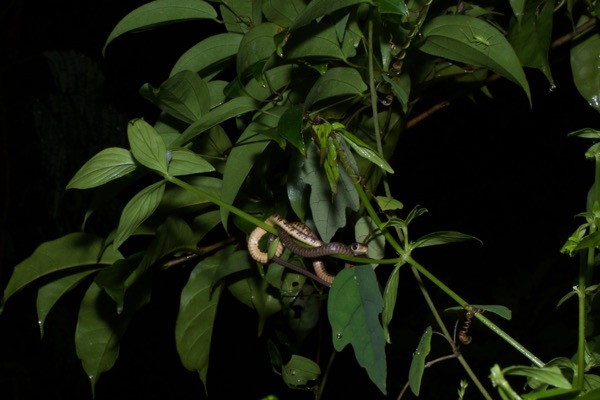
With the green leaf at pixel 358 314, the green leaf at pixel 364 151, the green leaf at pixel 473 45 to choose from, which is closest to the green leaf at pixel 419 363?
the green leaf at pixel 358 314

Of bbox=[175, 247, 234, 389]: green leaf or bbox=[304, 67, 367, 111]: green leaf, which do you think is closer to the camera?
bbox=[304, 67, 367, 111]: green leaf

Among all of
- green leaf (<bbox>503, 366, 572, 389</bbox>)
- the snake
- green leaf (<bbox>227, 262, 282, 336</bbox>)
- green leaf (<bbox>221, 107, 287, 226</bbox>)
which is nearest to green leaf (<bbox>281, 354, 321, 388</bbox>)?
green leaf (<bbox>227, 262, 282, 336</bbox>)

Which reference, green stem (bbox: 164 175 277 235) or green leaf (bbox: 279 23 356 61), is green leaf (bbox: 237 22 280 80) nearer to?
green leaf (bbox: 279 23 356 61)

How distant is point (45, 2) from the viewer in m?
2.48

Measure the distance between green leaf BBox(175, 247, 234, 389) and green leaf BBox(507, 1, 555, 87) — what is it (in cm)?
39

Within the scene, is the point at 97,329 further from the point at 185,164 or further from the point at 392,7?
the point at 392,7

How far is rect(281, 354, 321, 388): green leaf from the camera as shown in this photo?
846 millimetres

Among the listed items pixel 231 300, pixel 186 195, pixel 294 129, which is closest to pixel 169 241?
pixel 186 195

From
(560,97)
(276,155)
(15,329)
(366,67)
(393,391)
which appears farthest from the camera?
(15,329)

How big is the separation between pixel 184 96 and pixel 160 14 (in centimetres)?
9

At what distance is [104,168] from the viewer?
0.56 metres

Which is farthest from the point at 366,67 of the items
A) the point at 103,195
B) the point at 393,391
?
the point at 393,391

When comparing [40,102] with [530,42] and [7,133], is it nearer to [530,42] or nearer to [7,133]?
[7,133]

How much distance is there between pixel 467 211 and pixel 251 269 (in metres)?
1.21
